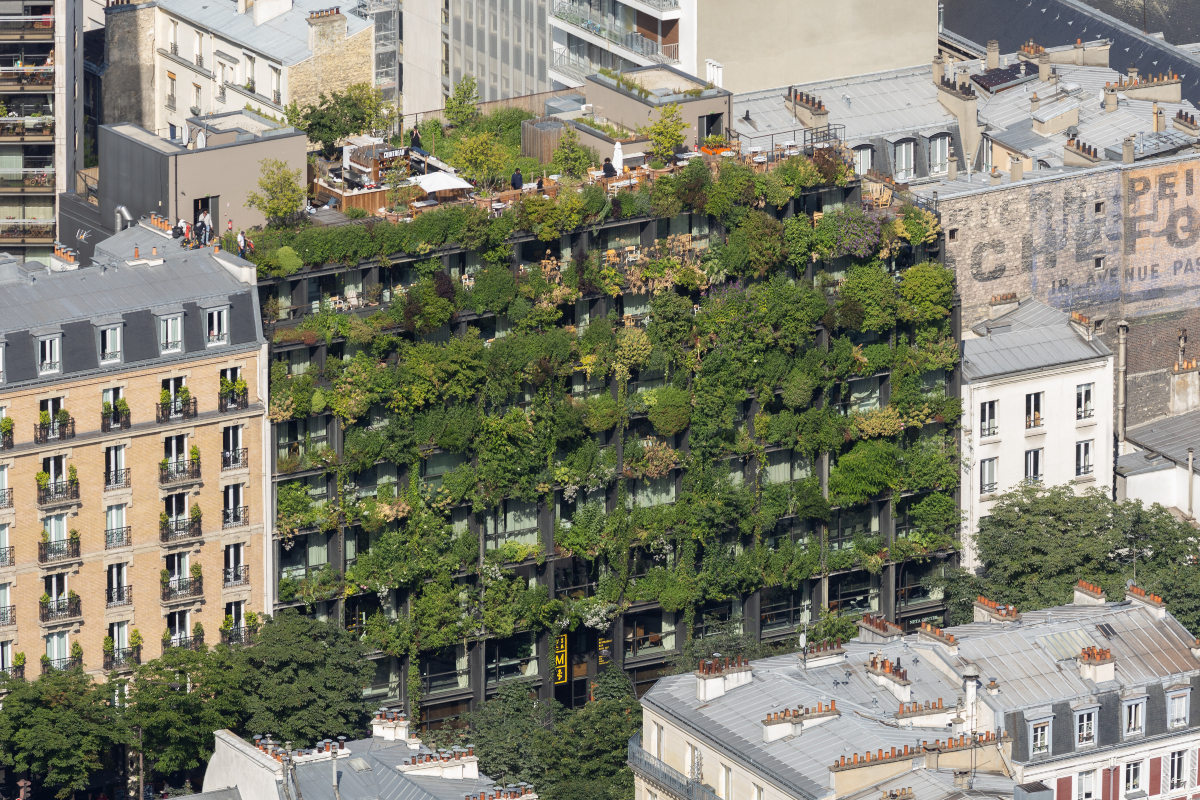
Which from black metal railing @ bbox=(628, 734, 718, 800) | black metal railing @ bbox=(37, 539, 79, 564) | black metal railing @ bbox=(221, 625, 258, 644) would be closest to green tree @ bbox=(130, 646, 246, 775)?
black metal railing @ bbox=(221, 625, 258, 644)

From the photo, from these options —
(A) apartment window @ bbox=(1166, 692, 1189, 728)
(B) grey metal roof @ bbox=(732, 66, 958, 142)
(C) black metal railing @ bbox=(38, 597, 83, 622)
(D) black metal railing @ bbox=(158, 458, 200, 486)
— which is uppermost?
(B) grey metal roof @ bbox=(732, 66, 958, 142)

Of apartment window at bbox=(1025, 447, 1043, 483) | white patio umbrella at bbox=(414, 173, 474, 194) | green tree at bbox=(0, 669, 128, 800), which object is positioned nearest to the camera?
green tree at bbox=(0, 669, 128, 800)

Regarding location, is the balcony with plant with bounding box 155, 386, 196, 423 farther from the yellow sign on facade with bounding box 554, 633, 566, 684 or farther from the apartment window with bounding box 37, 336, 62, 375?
the yellow sign on facade with bounding box 554, 633, 566, 684

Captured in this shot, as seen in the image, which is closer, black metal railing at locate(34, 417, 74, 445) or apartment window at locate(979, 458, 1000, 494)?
black metal railing at locate(34, 417, 74, 445)

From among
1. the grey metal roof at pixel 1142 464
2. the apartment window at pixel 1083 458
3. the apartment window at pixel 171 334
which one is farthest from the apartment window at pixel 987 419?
the apartment window at pixel 171 334

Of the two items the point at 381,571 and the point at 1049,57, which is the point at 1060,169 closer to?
the point at 1049,57

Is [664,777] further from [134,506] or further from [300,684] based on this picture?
[134,506]

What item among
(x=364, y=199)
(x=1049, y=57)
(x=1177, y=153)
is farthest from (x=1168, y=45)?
(x=364, y=199)

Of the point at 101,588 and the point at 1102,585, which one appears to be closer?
the point at 101,588
